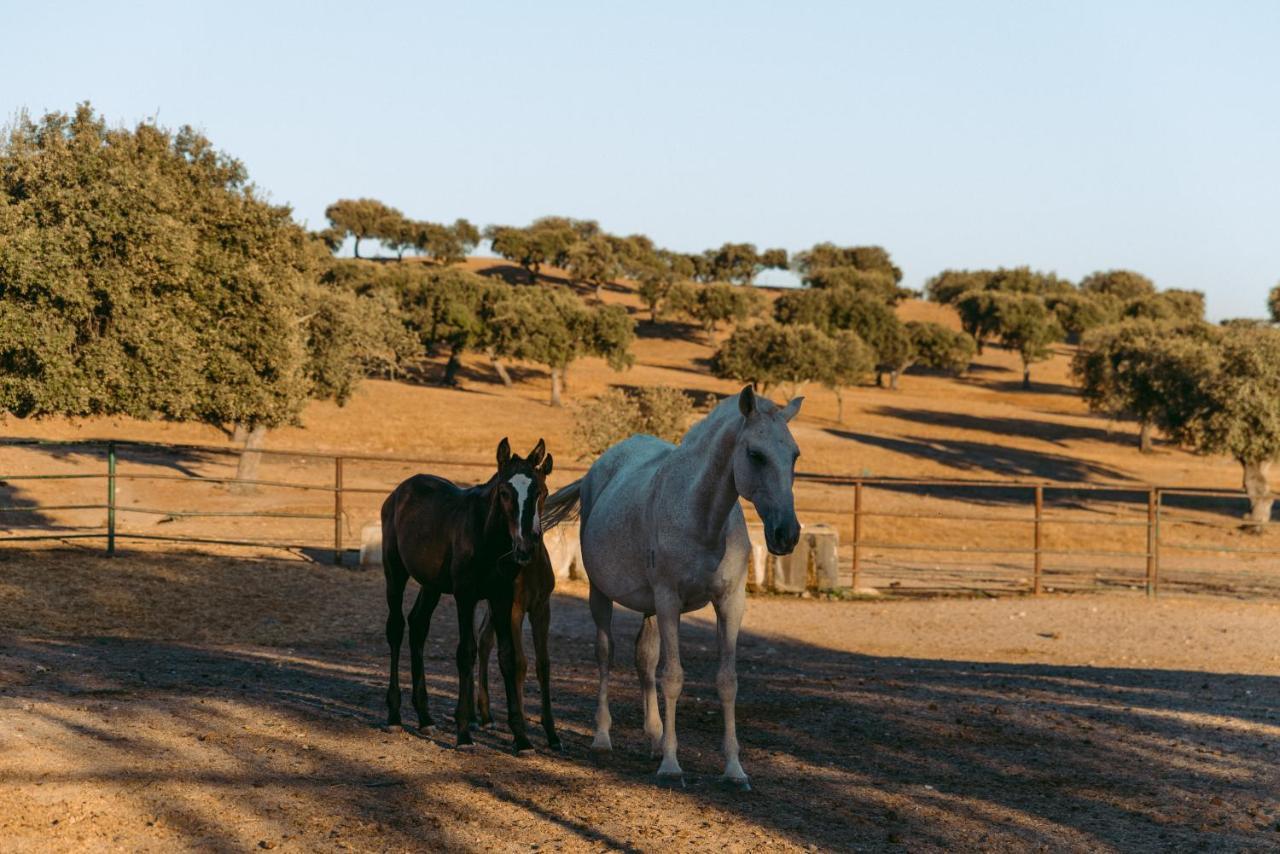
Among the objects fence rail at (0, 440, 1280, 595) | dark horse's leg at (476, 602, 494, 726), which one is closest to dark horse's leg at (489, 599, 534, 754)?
dark horse's leg at (476, 602, 494, 726)

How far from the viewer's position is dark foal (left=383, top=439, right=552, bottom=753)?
7156mm

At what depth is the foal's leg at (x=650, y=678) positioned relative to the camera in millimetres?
7863

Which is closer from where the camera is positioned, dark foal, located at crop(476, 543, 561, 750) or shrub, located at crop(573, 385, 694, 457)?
dark foal, located at crop(476, 543, 561, 750)

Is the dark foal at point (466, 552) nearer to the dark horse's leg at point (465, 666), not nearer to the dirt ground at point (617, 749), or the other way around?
the dark horse's leg at point (465, 666)

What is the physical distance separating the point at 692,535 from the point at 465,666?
1796 millimetres

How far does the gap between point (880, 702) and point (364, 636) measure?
653 centimetres

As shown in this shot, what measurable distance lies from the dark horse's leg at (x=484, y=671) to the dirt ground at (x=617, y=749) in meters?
0.15

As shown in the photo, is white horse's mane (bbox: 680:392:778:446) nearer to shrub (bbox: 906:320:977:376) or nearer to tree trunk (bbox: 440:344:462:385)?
tree trunk (bbox: 440:344:462:385)

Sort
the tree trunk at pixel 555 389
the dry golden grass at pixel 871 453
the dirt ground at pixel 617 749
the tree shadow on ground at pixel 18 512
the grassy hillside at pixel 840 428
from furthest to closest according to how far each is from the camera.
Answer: the tree trunk at pixel 555 389 < the grassy hillside at pixel 840 428 < the dry golden grass at pixel 871 453 < the tree shadow on ground at pixel 18 512 < the dirt ground at pixel 617 749

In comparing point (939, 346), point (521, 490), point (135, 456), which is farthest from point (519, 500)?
point (939, 346)

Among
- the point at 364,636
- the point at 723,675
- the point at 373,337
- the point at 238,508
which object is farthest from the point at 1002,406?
the point at 723,675

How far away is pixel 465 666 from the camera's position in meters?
7.77

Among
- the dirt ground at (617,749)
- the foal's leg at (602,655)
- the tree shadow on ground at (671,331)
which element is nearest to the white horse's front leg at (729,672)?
the dirt ground at (617,749)

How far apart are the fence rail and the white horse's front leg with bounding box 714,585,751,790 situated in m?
5.69
